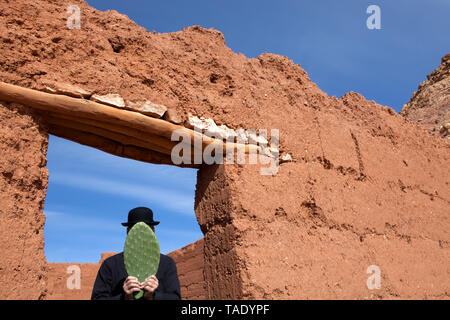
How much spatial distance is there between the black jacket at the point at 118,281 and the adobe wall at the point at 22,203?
1.29ft

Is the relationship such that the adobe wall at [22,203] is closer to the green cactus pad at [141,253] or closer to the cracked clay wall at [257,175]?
the cracked clay wall at [257,175]

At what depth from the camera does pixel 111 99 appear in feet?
9.46

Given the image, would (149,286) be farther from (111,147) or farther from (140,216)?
(111,147)

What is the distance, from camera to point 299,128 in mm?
3908

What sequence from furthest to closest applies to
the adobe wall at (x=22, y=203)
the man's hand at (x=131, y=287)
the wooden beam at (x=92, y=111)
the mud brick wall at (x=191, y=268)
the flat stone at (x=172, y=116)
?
1. the mud brick wall at (x=191, y=268)
2. the flat stone at (x=172, y=116)
3. the wooden beam at (x=92, y=111)
4. the adobe wall at (x=22, y=203)
5. the man's hand at (x=131, y=287)

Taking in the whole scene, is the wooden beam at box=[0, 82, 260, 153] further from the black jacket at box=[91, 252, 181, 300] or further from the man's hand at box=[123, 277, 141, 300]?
the man's hand at box=[123, 277, 141, 300]

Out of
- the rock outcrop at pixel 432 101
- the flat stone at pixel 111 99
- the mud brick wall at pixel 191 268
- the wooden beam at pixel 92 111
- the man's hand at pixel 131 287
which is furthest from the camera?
the rock outcrop at pixel 432 101

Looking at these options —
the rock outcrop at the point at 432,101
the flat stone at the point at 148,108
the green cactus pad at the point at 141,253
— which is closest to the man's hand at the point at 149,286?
the green cactus pad at the point at 141,253

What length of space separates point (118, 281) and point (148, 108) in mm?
1250

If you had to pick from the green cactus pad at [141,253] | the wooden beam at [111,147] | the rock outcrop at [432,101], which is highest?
the rock outcrop at [432,101]

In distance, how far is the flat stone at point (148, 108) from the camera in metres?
2.97

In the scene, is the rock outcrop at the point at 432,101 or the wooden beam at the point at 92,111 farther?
the rock outcrop at the point at 432,101

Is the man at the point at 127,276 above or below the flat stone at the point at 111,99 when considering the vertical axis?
below

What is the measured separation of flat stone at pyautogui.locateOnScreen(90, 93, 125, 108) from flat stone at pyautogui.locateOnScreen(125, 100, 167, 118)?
0.06 metres
